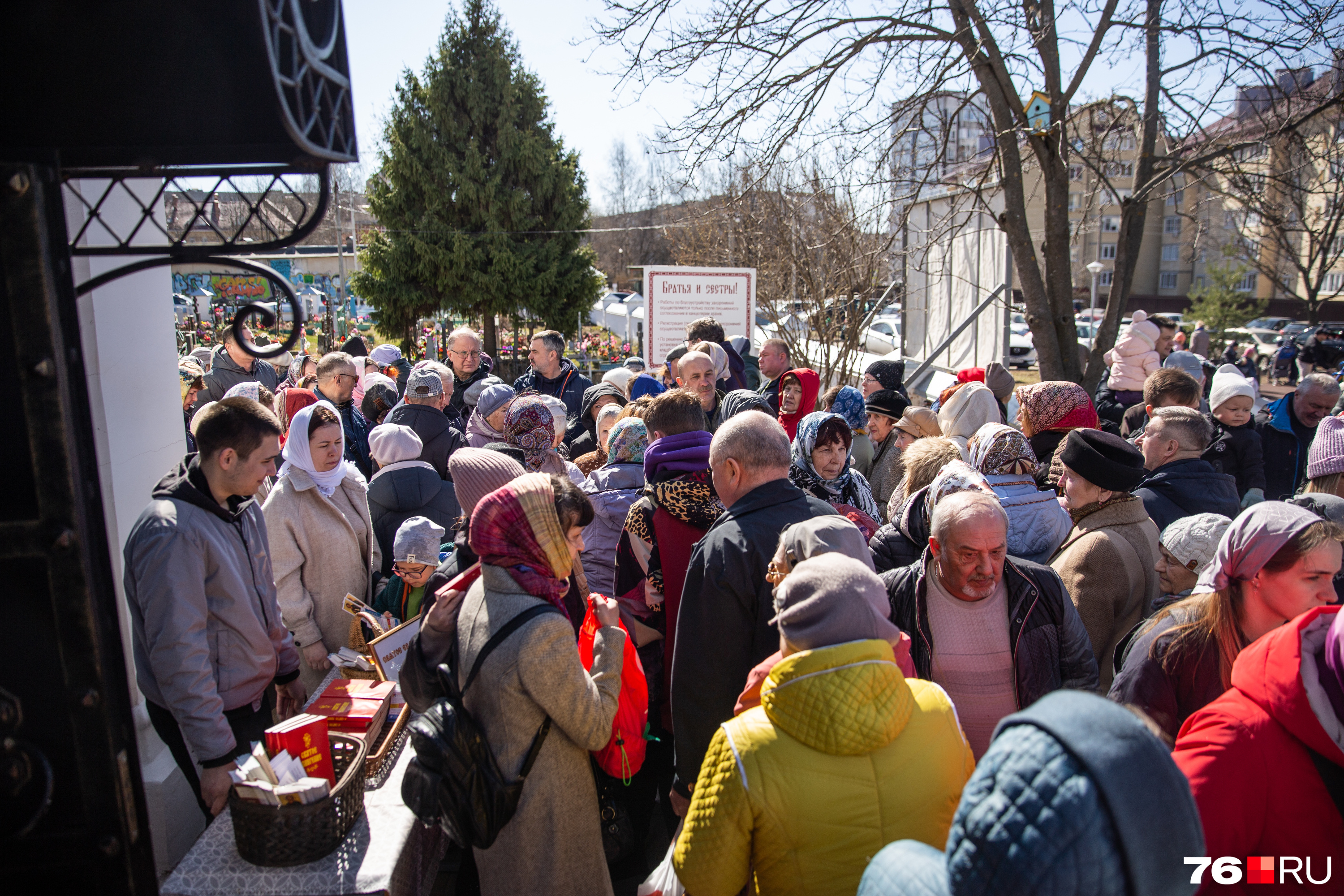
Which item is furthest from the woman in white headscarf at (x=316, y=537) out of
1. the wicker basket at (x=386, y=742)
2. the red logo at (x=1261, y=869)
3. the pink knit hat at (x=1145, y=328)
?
the pink knit hat at (x=1145, y=328)

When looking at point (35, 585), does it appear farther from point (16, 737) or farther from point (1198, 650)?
point (1198, 650)

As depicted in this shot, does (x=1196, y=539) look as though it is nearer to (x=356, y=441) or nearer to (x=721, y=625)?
(x=721, y=625)

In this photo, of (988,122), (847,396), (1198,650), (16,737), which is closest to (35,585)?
(16,737)

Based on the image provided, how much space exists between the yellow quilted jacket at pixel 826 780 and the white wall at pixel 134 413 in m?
2.43

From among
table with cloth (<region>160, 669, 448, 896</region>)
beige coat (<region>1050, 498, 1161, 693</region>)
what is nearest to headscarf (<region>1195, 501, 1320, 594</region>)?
beige coat (<region>1050, 498, 1161, 693</region>)

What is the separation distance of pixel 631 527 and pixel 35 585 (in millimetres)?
2057

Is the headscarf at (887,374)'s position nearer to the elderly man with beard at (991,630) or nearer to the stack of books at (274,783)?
the elderly man with beard at (991,630)

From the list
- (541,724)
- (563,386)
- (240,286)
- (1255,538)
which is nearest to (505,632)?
(541,724)

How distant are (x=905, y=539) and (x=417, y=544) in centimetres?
206

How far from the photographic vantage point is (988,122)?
25.5 ft

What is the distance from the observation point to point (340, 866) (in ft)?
7.48

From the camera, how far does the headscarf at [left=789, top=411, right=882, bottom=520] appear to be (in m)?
3.65

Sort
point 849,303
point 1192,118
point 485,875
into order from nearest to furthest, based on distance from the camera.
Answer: point 485,875 < point 1192,118 < point 849,303

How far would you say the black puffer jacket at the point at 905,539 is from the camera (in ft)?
10.2
